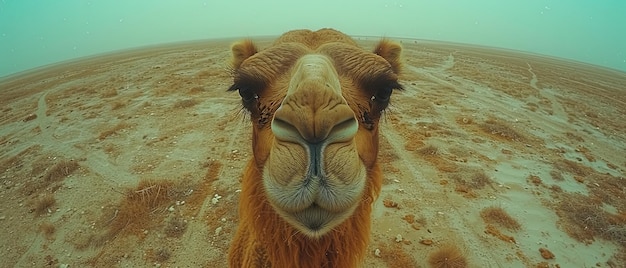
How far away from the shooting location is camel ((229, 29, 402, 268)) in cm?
169

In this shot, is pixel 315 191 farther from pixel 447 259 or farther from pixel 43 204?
pixel 43 204

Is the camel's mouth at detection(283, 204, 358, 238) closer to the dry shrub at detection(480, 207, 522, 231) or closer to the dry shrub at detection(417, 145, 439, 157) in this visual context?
the dry shrub at detection(480, 207, 522, 231)

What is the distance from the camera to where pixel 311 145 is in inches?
66.1

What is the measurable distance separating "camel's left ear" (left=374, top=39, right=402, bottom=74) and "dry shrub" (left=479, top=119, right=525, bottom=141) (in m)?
11.1

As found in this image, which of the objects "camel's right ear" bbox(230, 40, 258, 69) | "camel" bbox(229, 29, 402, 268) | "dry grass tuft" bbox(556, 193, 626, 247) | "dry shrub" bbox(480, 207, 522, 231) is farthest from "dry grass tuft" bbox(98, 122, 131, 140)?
"dry grass tuft" bbox(556, 193, 626, 247)

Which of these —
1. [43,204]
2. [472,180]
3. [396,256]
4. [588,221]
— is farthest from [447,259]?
[43,204]

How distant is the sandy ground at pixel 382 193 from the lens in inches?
258

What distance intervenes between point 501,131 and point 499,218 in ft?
22.4

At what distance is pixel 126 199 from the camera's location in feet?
26.1

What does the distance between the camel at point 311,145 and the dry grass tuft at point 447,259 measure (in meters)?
3.88

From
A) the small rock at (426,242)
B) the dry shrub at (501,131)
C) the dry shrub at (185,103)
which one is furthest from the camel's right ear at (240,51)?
the dry shrub at (185,103)

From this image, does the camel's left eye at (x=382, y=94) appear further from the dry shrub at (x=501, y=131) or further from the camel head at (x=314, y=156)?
the dry shrub at (x=501, y=131)

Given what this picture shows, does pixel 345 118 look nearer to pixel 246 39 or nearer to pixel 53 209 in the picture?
pixel 246 39

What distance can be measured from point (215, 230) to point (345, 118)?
20.4 feet
